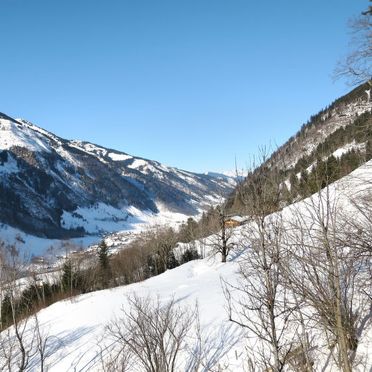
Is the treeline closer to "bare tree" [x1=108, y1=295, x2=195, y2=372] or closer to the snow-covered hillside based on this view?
the snow-covered hillside

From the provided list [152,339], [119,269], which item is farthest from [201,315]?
[119,269]

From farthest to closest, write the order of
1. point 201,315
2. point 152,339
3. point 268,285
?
point 201,315
point 152,339
point 268,285

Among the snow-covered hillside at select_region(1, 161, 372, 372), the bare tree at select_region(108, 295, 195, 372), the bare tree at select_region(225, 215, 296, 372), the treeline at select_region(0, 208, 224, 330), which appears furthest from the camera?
the treeline at select_region(0, 208, 224, 330)

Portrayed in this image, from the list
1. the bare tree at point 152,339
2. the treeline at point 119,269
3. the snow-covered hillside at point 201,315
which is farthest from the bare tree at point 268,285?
the treeline at point 119,269

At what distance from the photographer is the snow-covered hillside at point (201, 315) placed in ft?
27.1

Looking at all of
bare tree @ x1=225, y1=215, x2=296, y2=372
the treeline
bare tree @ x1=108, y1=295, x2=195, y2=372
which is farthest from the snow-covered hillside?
the treeline

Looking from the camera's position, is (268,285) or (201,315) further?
(201,315)

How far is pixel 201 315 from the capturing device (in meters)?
19.0

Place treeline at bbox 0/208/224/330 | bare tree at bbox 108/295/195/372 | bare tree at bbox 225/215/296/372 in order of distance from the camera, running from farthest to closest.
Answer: treeline at bbox 0/208/224/330, bare tree at bbox 108/295/195/372, bare tree at bbox 225/215/296/372

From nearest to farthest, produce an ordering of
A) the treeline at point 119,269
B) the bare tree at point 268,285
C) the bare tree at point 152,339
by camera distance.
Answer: the bare tree at point 268,285 < the bare tree at point 152,339 < the treeline at point 119,269

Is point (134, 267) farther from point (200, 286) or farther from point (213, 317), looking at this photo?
point (213, 317)

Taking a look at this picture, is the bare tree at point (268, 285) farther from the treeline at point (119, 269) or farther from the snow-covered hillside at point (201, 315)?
the treeline at point (119, 269)

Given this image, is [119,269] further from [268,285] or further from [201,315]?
[268,285]

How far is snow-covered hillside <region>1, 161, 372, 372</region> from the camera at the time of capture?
325 inches
